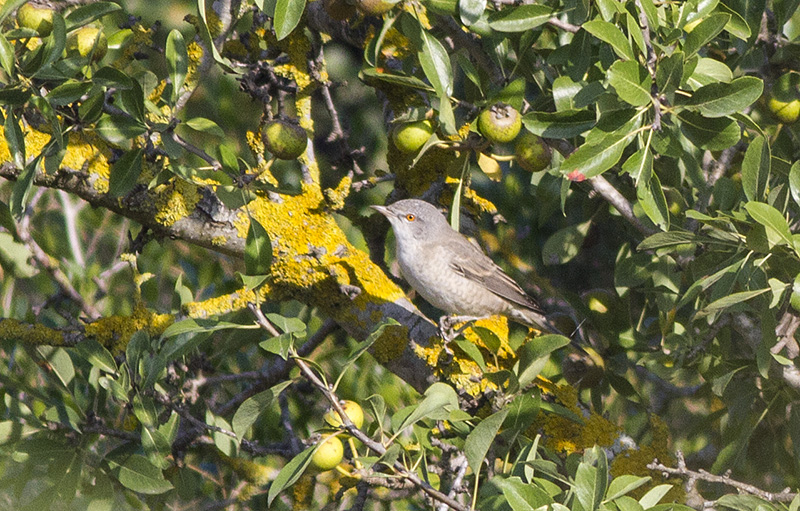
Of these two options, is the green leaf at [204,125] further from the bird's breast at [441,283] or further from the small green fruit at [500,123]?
the bird's breast at [441,283]

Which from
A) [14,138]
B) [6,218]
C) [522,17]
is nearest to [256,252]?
[14,138]

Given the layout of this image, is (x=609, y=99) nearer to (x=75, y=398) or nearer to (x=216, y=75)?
(x=75, y=398)

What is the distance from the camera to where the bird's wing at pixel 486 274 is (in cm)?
413

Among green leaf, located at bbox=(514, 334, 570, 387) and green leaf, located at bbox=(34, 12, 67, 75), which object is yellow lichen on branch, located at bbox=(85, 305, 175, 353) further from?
green leaf, located at bbox=(514, 334, 570, 387)

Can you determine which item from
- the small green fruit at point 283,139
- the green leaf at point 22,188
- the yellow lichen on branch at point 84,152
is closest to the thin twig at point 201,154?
the small green fruit at point 283,139

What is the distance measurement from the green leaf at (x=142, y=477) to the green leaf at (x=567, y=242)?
6.35 ft

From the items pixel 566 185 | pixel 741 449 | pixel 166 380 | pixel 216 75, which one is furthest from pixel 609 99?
pixel 216 75

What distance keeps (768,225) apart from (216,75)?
11.9 feet

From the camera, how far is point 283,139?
288 cm

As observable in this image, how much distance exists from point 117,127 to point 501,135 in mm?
1278

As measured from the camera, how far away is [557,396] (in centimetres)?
301

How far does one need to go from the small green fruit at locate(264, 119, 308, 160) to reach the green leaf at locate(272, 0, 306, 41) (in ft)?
2.17

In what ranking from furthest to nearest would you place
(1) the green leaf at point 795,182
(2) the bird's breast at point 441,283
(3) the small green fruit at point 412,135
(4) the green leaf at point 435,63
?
1. (2) the bird's breast at point 441,283
2. (3) the small green fruit at point 412,135
3. (4) the green leaf at point 435,63
4. (1) the green leaf at point 795,182

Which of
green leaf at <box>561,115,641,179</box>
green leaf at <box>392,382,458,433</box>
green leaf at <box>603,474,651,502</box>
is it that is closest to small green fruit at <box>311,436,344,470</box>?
green leaf at <box>392,382,458,433</box>
